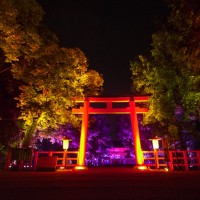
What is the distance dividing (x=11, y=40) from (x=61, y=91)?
414 cm

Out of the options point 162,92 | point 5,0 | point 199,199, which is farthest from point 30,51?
point 199,199

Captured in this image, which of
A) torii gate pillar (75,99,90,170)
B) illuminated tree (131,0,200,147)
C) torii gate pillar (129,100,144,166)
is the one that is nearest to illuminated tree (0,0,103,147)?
torii gate pillar (75,99,90,170)

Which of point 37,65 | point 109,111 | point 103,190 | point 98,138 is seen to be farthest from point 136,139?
point 98,138

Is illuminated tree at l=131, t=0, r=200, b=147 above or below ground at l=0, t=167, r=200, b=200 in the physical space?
above

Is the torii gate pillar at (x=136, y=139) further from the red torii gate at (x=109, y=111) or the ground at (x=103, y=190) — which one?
the ground at (x=103, y=190)

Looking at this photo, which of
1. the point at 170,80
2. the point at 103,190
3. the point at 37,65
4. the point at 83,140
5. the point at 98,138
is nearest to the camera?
the point at 103,190

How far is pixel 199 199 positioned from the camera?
3092 millimetres

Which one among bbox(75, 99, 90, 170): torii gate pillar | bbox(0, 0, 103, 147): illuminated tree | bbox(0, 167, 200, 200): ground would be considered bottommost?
bbox(0, 167, 200, 200): ground

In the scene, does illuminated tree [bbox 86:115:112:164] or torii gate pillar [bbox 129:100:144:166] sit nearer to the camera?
torii gate pillar [bbox 129:100:144:166]

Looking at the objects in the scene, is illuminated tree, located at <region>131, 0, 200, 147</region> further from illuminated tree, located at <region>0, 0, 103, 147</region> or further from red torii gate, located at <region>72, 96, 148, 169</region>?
illuminated tree, located at <region>0, 0, 103, 147</region>

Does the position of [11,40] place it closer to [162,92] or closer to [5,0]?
[5,0]

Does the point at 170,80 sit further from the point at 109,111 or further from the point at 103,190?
the point at 103,190

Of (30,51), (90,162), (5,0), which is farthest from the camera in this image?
(90,162)

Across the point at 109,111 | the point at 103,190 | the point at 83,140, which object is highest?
the point at 109,111
